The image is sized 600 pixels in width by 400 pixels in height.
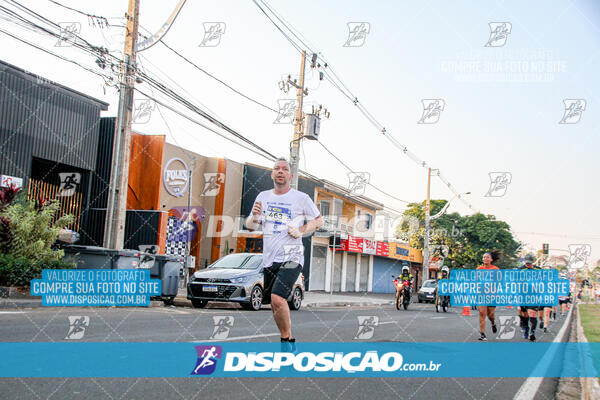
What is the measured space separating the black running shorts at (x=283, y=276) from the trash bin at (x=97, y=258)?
8313 mm

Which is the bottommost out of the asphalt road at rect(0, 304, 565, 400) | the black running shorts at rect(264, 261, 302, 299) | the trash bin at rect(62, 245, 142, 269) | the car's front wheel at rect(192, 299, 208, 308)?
the car's front wheel at rect(192, 299, 208, 308)

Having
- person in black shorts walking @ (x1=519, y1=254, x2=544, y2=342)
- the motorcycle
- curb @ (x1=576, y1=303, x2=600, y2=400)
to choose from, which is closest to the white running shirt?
curb @ (x1=576, y1=303, x2=600, y2=400)

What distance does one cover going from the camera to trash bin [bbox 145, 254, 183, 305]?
13.5 meters

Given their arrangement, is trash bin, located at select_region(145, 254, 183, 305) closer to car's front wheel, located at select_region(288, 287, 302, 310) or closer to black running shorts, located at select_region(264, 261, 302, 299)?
car's front wheel, located at select_region(288, 287, 302, 310)

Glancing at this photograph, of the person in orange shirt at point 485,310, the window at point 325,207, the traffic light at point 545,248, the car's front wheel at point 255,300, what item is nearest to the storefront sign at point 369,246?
the window at point 325,207

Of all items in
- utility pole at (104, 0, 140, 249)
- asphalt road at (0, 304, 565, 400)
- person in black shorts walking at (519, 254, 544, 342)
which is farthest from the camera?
utility pole at (104, 0, 140, 249)

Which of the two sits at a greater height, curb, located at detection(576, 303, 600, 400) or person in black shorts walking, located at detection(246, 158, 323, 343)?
person in black shorts walking, located at detection(246, 158, 323, 343)

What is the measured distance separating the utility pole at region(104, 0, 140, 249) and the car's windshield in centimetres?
268

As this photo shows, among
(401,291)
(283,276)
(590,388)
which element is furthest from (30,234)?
(401,291)

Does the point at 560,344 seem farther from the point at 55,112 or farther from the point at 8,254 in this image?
the point at 55,112

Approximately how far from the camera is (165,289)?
1381 cm

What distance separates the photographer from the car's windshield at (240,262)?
14062 mm

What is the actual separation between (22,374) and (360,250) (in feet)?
100

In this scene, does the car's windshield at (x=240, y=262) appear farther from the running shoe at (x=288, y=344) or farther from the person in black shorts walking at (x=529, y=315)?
the running shoe at (x=288, y=344)
